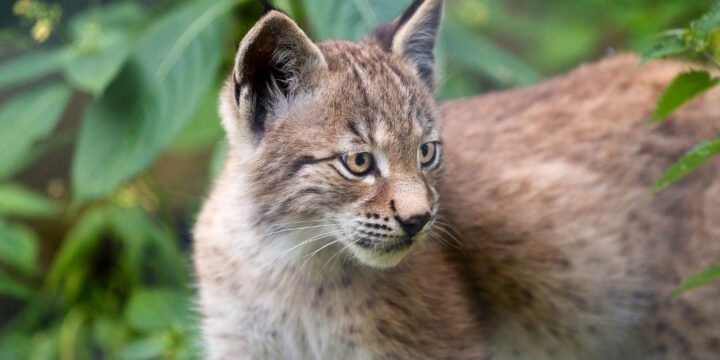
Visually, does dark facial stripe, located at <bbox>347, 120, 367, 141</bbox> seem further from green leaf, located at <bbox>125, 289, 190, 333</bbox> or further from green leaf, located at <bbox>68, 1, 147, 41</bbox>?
green leaf, located at <bbox>68, 1, 147, 41</bbox>

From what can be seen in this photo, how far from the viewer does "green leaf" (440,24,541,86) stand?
5.31 m

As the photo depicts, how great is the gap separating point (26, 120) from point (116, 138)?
1.01 metres

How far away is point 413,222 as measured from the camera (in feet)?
9.56

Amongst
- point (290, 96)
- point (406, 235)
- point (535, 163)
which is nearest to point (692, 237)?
point (535, 163)

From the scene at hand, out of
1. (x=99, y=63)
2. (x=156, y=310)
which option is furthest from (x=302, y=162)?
(x=156, y=310)

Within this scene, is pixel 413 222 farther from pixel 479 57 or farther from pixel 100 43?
pixel 100 43

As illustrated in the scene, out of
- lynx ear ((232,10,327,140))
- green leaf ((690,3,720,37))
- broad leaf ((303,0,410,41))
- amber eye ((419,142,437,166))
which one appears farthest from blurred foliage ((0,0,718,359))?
green leaf ((690,3,720,37))

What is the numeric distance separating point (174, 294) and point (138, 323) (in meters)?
0.36

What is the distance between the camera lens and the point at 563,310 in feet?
13.4

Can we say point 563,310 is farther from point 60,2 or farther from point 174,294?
point 60,2

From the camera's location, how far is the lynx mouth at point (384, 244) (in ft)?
9.74

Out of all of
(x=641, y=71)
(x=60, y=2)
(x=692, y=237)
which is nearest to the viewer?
(x=692, y=237)

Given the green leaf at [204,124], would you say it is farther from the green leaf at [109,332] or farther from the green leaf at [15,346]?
the green leaf at [15,346]

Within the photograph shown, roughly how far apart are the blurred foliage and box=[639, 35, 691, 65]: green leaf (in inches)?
46.3
